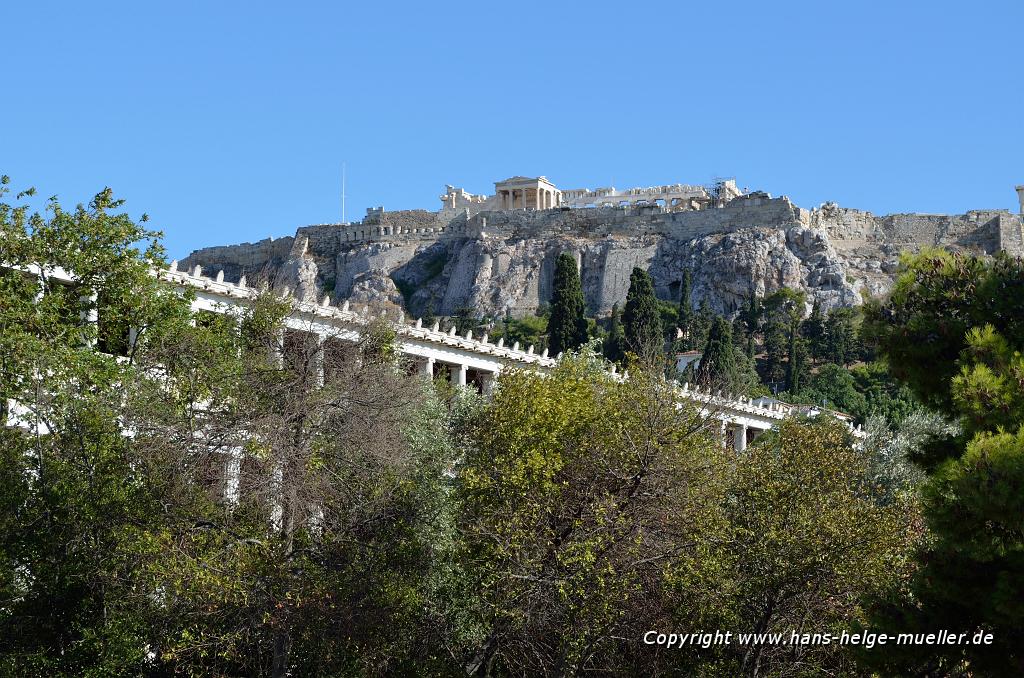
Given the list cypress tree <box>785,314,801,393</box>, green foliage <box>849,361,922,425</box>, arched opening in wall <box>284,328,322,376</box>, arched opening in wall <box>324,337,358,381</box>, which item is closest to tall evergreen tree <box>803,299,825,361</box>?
cypress tree <box>785,314,801,393</box>

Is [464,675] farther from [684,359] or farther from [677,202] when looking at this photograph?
[677,202]

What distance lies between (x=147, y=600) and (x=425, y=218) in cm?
9516

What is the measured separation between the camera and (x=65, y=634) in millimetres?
21625

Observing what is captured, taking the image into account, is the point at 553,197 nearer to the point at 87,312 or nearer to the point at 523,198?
the point at 523,198

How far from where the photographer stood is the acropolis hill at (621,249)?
9250 cm

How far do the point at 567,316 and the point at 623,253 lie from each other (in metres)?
33.1

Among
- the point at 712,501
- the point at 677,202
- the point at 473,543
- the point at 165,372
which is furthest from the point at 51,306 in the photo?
the point at 677,202

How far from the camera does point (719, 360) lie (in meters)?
62.7

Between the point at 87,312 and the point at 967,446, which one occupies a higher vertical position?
the point at 87,312

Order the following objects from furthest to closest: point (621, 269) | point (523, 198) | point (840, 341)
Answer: point (523, 198)
point (621, 269)
point (840, 341)

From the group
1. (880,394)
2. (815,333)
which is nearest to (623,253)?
(815,333)

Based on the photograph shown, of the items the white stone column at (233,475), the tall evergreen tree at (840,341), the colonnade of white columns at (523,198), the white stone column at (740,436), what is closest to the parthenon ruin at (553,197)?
the colonnade of white columns at (523,198)

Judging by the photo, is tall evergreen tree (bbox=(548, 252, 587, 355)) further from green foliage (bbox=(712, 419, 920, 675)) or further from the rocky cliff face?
green foliage (bbox=(712, 419, 920, 675))

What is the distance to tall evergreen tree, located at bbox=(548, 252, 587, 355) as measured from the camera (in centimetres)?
6606
